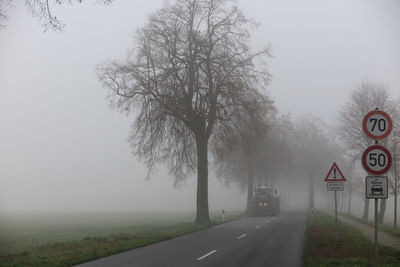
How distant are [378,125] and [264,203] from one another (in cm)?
3286

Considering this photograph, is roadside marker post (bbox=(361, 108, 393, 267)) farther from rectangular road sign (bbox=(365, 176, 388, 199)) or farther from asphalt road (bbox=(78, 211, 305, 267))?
asphalt road (bbox=(78, 211, 305, 267))

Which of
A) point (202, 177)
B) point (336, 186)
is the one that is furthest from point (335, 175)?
point (202, 177)

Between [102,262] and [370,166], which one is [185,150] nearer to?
[102,262]

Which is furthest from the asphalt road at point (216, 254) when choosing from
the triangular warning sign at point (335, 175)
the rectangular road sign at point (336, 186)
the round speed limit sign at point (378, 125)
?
the round speed limit sign at point (378, 125)

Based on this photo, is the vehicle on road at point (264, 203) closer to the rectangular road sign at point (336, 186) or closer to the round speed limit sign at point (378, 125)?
the rectangular road sign at point (336, 186)

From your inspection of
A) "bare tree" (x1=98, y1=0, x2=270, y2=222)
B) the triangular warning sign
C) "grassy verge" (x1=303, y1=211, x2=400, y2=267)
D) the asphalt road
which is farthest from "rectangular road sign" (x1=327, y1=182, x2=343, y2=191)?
"bare tree" (x1=98, y1=0, x2=270, y2=222)

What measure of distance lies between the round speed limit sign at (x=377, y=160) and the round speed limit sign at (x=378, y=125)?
330mm

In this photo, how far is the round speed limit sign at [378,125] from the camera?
8.80 metres

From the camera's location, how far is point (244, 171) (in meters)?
45.5

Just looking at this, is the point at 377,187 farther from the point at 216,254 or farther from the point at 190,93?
the point at 190,93

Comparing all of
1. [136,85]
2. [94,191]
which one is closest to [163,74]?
[136,85]

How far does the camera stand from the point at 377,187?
28.6 ft

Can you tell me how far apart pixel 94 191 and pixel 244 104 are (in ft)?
304

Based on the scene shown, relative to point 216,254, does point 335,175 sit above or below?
Result: above
